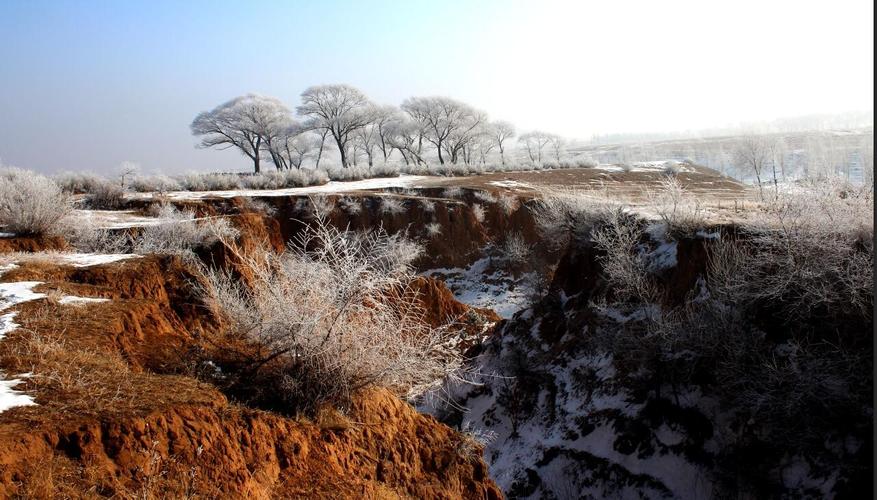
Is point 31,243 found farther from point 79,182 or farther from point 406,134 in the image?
point 406,134


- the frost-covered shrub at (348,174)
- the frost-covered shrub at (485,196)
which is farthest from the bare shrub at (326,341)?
the frost-covered shrub at (348,174)

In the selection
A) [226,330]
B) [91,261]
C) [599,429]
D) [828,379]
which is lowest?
[599,429]

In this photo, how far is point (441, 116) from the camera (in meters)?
53.2

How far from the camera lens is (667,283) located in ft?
37.8

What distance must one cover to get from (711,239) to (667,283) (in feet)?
4.65

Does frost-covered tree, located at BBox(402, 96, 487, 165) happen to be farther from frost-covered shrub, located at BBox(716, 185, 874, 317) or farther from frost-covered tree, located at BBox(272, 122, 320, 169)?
frost-covered shrub, located at BBox(716, 185, 874, 317)

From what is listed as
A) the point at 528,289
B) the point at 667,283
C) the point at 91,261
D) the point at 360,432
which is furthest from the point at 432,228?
the point at 360,432

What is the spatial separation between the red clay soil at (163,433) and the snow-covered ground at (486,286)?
51.1ft

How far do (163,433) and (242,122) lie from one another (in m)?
44.8

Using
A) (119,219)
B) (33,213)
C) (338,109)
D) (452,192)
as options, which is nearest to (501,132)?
(338,109)

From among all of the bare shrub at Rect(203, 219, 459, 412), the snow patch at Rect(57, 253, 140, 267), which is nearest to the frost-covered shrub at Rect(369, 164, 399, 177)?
the snow patch at Rect(57, 253, 140, 267)

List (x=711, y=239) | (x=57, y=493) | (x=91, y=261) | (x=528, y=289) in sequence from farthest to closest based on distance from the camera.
→ 1. (x=528, y=289)
2. (x=711, y=239)
3. (x=91, y=261)
4. (x=57, y=493)

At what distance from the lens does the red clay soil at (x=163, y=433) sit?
9.27 feet

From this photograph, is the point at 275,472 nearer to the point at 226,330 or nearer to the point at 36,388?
the point at 36,388
